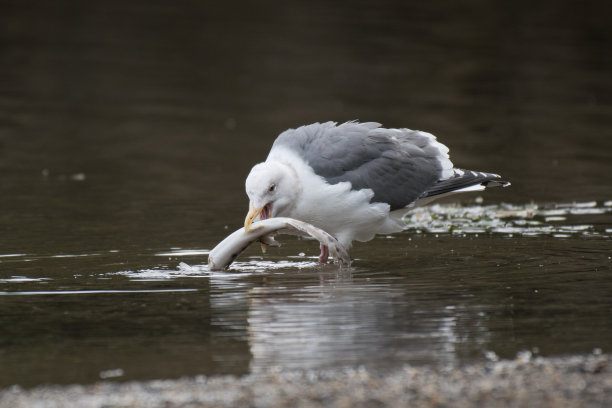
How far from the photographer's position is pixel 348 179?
9492 millimetres

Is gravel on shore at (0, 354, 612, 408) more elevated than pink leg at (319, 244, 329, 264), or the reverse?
pink leg at (319, 244, 329, 264)

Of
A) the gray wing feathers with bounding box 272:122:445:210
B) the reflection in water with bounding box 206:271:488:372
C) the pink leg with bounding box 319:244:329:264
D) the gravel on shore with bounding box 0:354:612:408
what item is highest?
the gray wing feathers with bounding box 272:122:445:210

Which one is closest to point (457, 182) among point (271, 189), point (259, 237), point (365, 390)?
point (271, 189)

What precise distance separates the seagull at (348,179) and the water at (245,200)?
38 cm

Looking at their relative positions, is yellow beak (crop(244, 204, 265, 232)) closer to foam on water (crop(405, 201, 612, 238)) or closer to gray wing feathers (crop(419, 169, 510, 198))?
gray wing feathers (crop(419, 169, 510, 198))

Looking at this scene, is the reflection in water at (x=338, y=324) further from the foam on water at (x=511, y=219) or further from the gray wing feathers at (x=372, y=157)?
the foam on water at (x=511, y=219)

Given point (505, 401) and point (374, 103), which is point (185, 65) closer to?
point (374, 103)

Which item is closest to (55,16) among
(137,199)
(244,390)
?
(137,199)

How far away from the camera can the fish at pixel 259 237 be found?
898 cm

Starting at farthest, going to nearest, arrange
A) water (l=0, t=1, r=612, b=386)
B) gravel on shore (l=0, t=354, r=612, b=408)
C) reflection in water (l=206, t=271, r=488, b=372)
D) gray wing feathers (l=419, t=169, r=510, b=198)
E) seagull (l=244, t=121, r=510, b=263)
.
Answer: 1. gray wing feathers (l=419, t=169, r=510, b=198)
2. seagull (l=244, t=121, r=510, b=263)
3. water (l=0, t=1, r=612, b=386)
4. reflection in water (l=206, t=271, r=488, b=372)
5. gravel on shore (l=0, t=354, r=612, b=408)

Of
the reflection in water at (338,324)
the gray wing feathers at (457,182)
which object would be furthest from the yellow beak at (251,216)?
the gray wing feathers at (457,182)

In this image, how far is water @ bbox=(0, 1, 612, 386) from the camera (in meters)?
6.72

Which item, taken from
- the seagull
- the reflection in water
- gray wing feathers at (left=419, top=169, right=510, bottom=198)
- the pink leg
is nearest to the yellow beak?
the seagull

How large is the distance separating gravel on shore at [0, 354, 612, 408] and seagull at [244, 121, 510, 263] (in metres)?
3.33
